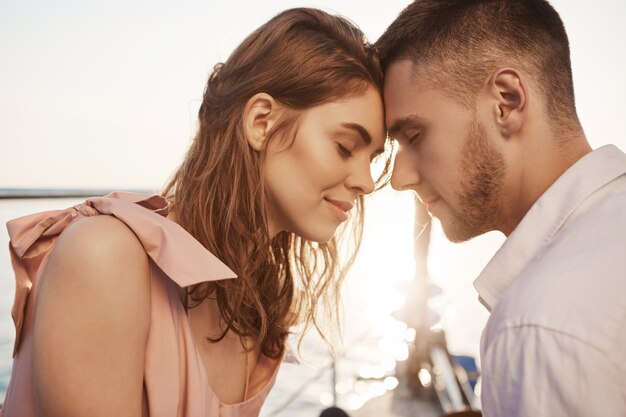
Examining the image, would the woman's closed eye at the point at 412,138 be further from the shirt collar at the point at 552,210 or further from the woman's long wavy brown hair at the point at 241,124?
the shirt collar at the point at 552,210

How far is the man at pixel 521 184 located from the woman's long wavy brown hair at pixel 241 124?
20cm

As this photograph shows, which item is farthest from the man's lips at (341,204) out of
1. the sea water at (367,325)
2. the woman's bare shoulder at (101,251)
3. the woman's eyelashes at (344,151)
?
the woman's bare shoulder at (101,251)

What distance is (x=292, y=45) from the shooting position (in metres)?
1.62

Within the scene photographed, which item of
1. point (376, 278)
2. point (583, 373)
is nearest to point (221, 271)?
point (583, 373)

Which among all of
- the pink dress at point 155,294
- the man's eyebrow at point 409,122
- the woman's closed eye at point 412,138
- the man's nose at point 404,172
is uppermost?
the man's eyebrow at point 409,122

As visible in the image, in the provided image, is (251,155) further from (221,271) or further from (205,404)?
(205,404)

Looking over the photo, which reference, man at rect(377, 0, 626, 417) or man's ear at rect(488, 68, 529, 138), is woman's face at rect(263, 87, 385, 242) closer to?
man at rect(377, 0, 626, 417)

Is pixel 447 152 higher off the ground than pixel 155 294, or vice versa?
pixel 447 152

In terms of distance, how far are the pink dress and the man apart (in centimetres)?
71

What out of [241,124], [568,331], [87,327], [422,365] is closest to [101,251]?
[87,327]

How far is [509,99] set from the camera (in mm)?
1502

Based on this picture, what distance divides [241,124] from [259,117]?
0.20 ft

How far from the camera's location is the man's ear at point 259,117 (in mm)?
1606

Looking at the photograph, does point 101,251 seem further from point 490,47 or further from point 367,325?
point 367,325
